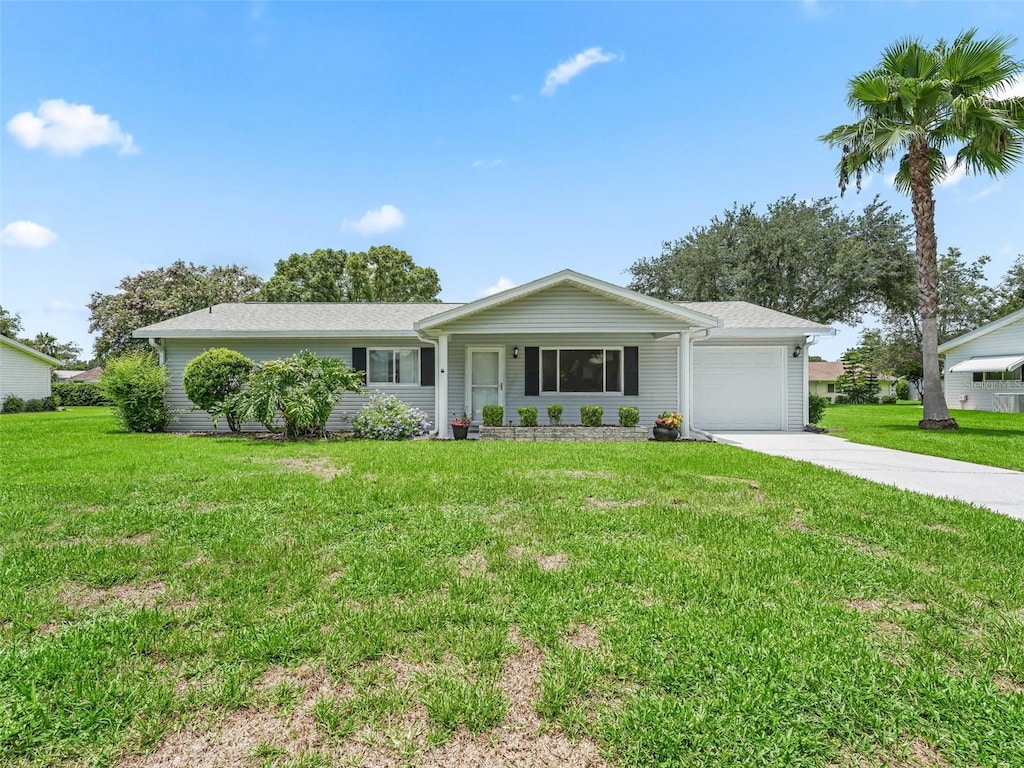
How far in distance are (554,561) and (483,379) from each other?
9.25 metres

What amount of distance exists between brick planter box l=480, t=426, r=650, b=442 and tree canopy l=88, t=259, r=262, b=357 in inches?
1069

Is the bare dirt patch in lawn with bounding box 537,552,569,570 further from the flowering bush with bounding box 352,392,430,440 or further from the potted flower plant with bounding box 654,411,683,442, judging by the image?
the flowering bush with bounding box 352,392,430,440

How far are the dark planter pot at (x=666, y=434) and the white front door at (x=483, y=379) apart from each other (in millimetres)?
4066

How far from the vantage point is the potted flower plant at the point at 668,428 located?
10.8 m

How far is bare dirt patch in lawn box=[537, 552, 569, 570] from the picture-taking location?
11.8 ft

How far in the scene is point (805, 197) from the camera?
91.1 feet

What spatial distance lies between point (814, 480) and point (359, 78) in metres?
14.8

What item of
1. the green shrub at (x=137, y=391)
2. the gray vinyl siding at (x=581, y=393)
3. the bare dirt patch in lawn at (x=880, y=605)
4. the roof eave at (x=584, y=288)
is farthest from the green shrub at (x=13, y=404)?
the bare dirt patch in lawn at (x=880, y=605)

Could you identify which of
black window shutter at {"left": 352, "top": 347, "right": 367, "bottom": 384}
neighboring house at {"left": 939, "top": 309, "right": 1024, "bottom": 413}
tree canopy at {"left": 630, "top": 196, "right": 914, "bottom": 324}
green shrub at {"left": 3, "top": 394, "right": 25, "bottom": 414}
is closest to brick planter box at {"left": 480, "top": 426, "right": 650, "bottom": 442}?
black window shutter at {"left": 352, "top": 347, "right": 367, "bottom": 384}

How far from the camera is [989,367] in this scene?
20391 mm

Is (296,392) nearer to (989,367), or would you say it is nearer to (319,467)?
(319,467)

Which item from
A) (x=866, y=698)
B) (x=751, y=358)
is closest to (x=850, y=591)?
(x=866, y=698)

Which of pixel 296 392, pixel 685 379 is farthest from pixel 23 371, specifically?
pixel 685 379

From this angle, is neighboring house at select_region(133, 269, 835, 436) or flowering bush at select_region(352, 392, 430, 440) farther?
neighboring house at select_region(133, 269, 835, 436)
